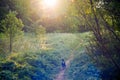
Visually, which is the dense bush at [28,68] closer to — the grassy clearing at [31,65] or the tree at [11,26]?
the grassy clearing at [31,65]

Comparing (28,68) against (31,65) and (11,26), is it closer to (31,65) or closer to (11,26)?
(31,65)

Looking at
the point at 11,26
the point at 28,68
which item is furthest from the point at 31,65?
the point at 11,26

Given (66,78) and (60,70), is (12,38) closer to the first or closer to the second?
(60,70)

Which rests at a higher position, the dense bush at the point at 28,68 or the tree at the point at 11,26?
the tree at the point at 11,26

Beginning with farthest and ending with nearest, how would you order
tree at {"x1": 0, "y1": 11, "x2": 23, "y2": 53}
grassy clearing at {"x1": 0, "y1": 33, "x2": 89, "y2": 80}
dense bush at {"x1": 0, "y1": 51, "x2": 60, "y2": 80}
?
tree at {"x1": 0, "y1": 11, "x2": 23, "y2": 53}
grassy clearing at {"x1": 0, "y1": 33, "x2": 89, "y2": 80}
dense bush at {"x1": 0, "y1": 51, "x2": 60, "y2": 80}

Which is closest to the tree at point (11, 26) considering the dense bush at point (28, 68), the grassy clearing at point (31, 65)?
the grassy clearing at point (31, 65)

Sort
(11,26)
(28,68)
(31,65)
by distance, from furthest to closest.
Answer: (11,26)
(31,65)
(28,68)

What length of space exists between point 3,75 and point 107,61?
7211mm

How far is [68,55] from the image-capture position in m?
23.0

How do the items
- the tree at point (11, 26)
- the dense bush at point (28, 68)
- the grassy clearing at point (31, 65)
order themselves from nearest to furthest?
1. the dense bush at point (28, 68)
2. the grassy clearing at point (31, 65)
3. the tree at point (11, 26)

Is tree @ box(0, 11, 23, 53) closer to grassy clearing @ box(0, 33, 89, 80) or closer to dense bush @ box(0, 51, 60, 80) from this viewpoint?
grassy clearing @ box(0, 33, 89, 80)

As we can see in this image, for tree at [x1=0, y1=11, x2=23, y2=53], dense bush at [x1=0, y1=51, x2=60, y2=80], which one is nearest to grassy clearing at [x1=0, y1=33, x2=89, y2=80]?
dense bush at [x1=0, y1=51, x2=60, y2=80]

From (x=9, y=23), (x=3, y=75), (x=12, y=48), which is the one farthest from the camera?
(x=12, y=48)

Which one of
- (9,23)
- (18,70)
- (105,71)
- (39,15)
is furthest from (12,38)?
(39,15)
